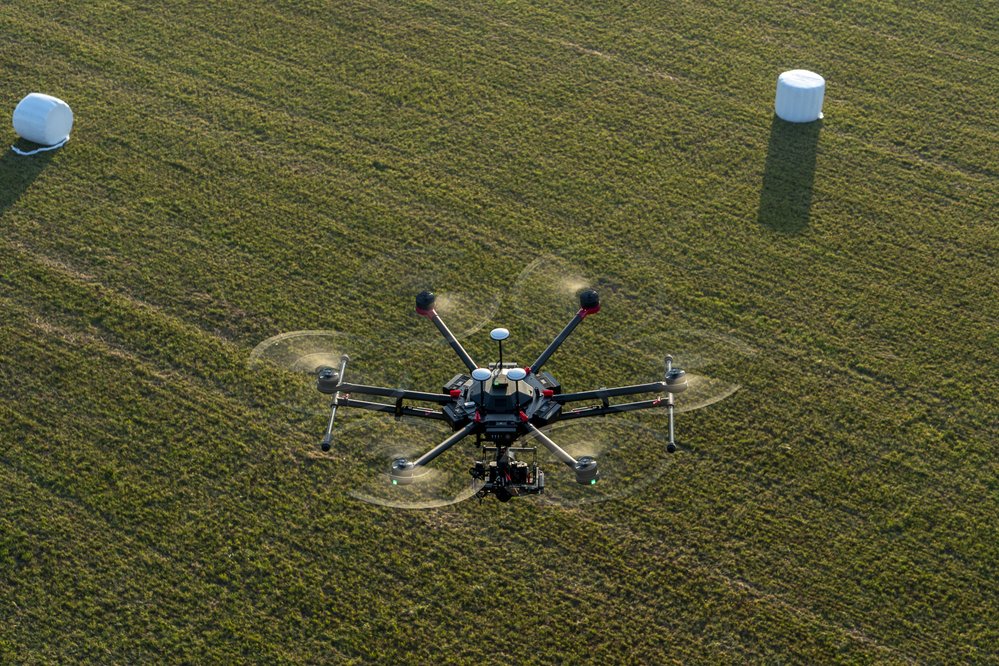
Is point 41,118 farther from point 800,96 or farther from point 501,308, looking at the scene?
point 800,96

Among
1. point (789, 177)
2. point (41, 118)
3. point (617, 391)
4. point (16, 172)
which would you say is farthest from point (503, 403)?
point (16, 172)

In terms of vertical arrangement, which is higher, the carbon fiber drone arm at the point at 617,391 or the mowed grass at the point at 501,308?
the carbon fiber drone arm at the point at 617,391

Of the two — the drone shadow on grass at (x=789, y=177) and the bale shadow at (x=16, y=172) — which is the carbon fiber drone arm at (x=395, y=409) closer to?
the drone shadow on grass at (x=789, y=177)

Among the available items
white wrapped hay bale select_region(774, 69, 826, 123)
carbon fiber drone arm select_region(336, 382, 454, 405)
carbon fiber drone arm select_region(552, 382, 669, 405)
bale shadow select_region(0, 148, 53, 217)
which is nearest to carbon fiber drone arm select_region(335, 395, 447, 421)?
carbon fiber drone arm select_region(336, 382, 454, 405)

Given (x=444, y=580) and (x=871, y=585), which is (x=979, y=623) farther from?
(x=444, y=580)

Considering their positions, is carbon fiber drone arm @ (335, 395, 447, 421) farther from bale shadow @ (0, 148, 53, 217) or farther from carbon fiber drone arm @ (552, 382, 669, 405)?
bale shadow @ (0, 148, 53, 217)

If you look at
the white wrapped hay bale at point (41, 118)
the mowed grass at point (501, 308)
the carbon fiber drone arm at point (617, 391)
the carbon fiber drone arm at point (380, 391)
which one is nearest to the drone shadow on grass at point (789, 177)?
the mowed grass at point (501, 308)
